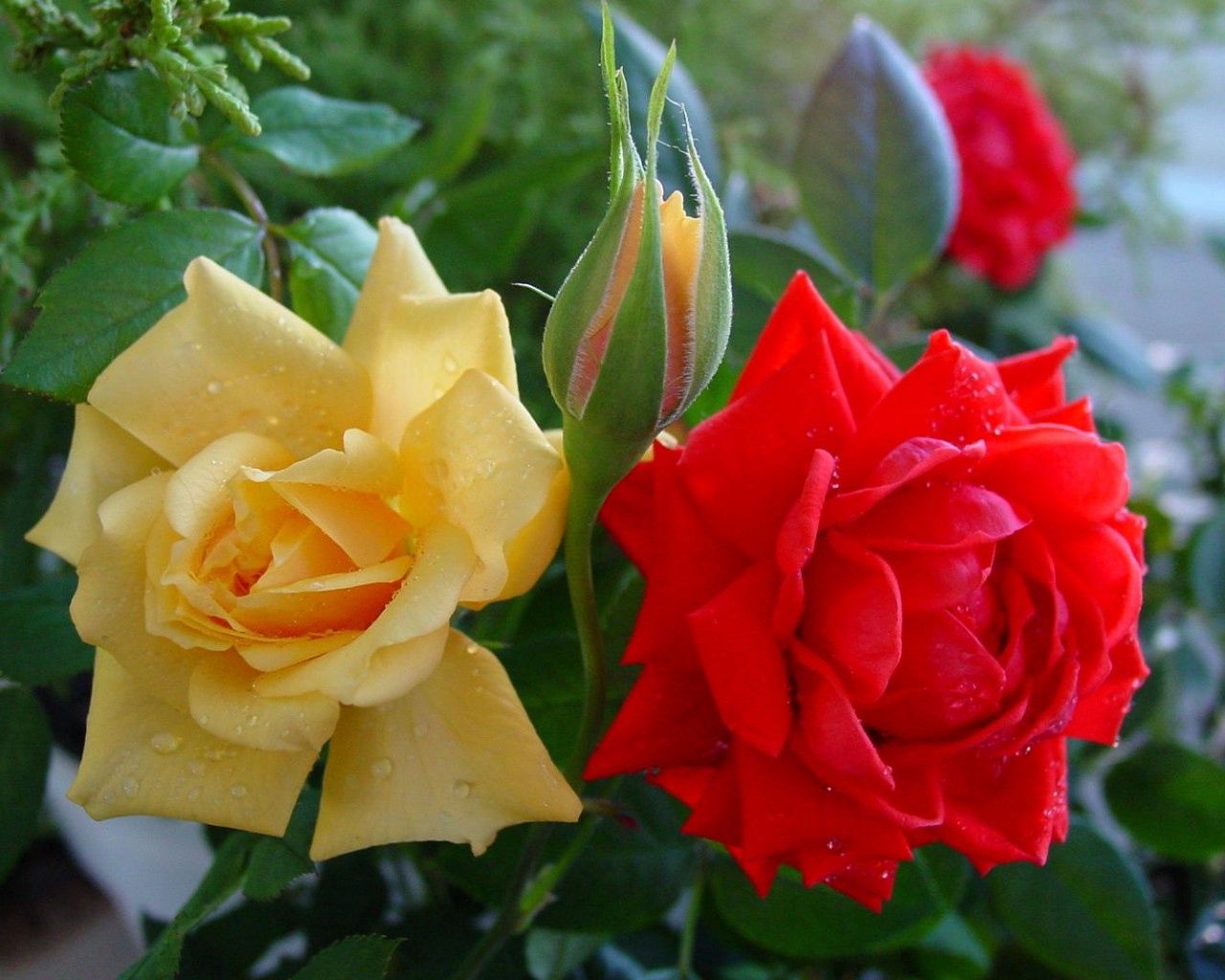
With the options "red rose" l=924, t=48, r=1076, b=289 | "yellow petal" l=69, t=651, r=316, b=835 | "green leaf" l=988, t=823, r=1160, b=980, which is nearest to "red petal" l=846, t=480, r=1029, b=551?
"yellow petal" l=69, t=651, r=316, b=835

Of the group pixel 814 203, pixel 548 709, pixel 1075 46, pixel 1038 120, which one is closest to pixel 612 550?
pixel 548 709

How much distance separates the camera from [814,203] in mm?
349

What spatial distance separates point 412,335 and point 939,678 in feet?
0.37

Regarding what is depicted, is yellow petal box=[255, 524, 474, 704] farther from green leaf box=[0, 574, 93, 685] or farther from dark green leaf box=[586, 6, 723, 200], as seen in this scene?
dark green leaf box=[586, 6, 723, 200]

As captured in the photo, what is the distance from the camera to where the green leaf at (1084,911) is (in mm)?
352

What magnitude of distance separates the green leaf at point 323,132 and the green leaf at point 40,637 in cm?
12

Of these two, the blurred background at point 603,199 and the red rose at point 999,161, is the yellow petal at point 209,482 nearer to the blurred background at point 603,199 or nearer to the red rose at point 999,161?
the blurred background at point 603,199

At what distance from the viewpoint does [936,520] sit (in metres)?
0.19

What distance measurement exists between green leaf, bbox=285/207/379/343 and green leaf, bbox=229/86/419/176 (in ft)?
0.07

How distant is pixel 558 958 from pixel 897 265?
0.78ft

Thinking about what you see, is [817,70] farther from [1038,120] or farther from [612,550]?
[612,550]

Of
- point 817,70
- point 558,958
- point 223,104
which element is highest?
point 223,104

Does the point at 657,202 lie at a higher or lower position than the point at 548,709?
higher

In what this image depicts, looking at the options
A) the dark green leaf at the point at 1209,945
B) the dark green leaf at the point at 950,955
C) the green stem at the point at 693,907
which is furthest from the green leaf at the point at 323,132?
the dark green leaf at the point at 1209,945
